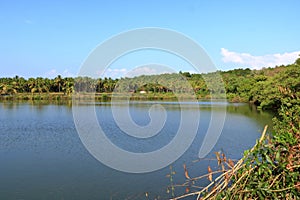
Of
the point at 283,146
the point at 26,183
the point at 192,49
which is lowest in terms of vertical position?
the point at 26,183

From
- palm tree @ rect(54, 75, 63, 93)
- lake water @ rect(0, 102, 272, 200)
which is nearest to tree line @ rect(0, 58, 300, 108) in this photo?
palm tree @ rect(54, 75, 63, 93)

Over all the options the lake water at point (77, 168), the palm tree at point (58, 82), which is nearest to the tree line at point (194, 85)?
the palm tree at point (58, 82)

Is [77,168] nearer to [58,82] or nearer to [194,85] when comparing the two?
[194,85]

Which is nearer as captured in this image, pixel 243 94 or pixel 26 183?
pixel 26 183

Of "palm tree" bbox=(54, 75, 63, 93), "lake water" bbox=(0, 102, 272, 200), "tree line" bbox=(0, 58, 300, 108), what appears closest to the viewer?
"lake water" bbox=(0, 102, 272, 200)

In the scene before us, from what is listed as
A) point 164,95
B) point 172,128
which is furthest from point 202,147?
point 164,95

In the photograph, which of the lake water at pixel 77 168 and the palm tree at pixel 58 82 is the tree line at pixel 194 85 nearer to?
the palm tree at pixel 58 82

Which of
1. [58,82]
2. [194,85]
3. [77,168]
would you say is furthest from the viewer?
[58,82]

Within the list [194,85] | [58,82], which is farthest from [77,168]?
[58,82]

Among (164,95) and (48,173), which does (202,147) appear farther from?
(164,95)

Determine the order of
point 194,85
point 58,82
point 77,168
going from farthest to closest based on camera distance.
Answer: point 58,82
point 194,85
point 77,168

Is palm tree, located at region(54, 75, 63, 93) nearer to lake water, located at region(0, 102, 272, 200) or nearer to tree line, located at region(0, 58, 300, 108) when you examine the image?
tree line, located at region(0, 58, 300, 108)

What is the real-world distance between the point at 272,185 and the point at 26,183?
679 centimetres

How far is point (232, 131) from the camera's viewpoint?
48.6ft
